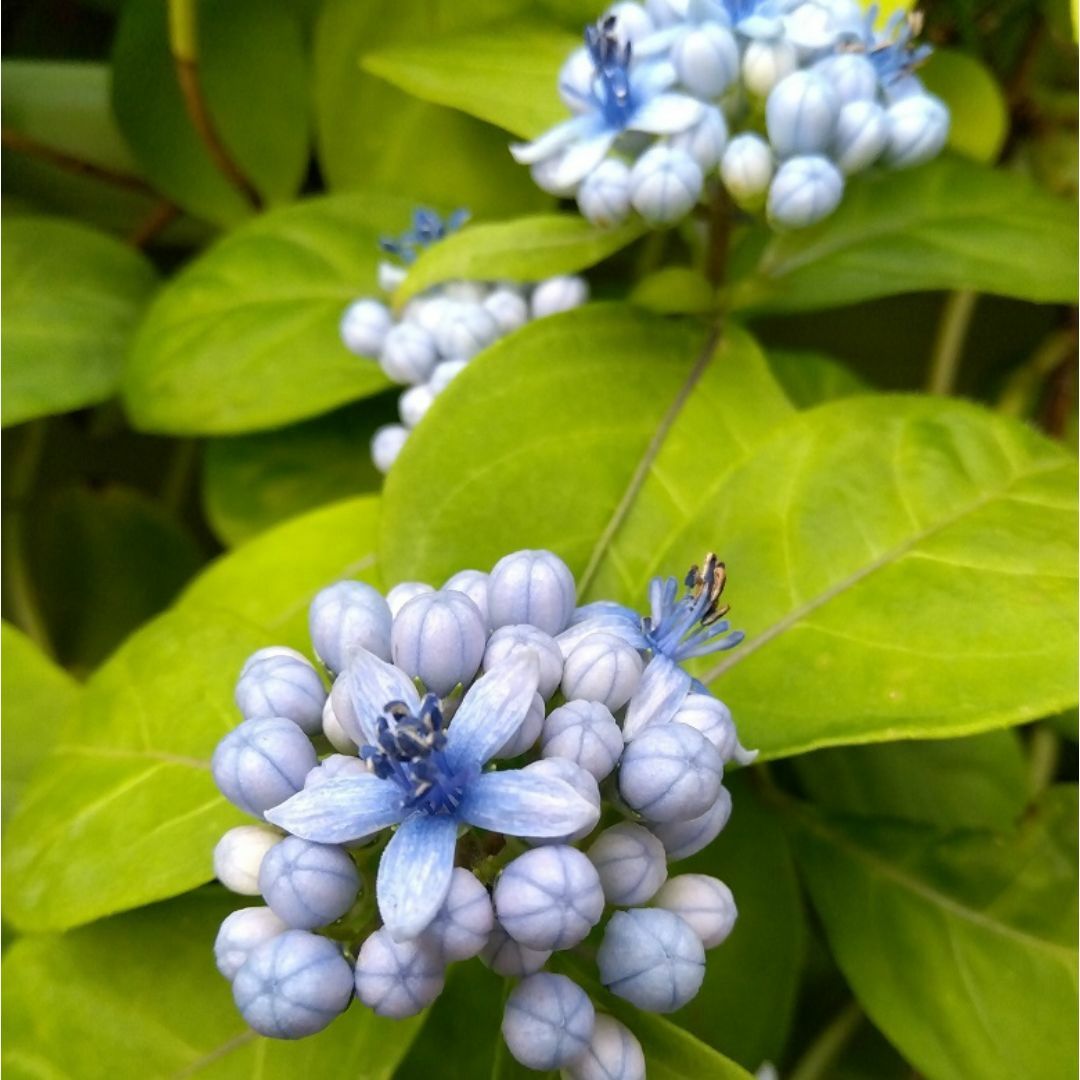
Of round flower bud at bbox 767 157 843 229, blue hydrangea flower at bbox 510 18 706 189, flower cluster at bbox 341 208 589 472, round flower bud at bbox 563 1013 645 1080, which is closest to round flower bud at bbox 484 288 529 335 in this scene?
flower cluster at bbox 341 208 589 472

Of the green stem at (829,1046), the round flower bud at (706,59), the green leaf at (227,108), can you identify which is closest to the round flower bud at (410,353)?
the round flower bud at (706,59)

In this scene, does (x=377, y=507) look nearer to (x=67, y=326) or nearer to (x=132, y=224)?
(x=67, y=326)

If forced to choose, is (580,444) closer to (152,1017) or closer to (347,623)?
(347,623)

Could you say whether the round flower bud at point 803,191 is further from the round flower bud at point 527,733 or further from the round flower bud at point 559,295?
the round flower bud at point 527,733

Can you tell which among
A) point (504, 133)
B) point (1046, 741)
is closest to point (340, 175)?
point (504, 133)

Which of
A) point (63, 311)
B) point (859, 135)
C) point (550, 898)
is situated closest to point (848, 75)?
point (859, 135)

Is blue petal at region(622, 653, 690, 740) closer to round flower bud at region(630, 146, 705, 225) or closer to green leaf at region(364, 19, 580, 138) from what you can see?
round flower bud at region(630, 146, 705, 225)
